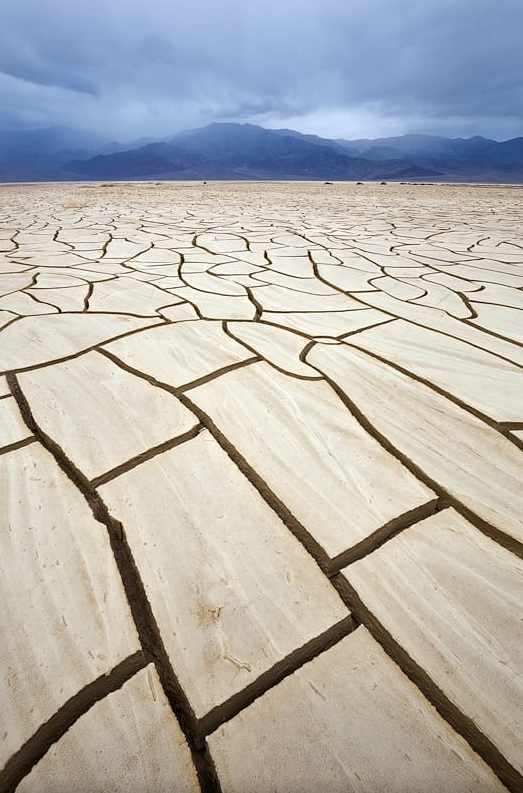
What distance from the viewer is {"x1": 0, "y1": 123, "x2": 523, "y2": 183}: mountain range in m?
77.1

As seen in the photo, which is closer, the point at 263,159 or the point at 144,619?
the point at 144,619

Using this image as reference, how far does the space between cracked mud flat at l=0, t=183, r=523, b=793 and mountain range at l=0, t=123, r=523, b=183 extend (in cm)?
6550

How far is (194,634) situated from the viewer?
0.49 m

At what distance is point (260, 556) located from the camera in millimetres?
586

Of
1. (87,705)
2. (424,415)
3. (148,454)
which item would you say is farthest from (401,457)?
(87,705)

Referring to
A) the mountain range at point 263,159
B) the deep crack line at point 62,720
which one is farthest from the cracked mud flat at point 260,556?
the mountain range at point 263,159

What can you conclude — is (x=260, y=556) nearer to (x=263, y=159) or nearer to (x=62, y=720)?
(x=62, y=720)

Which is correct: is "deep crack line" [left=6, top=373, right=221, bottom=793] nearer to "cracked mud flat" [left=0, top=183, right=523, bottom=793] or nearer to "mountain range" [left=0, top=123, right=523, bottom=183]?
"cracked mud flat" [left=0, top=183, right=523, bottom=793]

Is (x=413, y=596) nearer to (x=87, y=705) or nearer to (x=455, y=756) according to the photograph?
(x=455, y=756)

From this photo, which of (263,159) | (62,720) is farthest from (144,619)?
(263,159)

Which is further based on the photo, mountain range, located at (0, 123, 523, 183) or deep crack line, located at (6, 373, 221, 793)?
mountain range, located at (0, 123, 523, 183)

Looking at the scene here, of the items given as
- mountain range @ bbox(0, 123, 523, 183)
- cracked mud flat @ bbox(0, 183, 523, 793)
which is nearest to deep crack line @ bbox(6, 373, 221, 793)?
cracked mud flat @ bbox(0, 183, 523, 793)

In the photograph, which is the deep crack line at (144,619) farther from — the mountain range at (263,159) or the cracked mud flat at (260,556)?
the mountain range at (263,159)

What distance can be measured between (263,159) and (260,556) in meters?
131
